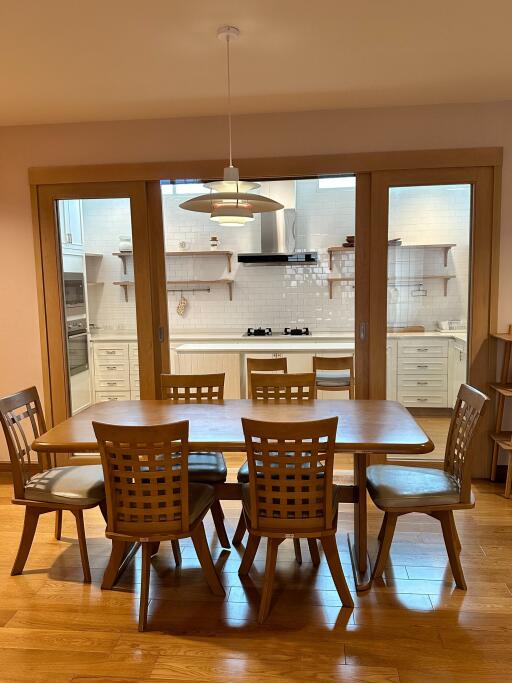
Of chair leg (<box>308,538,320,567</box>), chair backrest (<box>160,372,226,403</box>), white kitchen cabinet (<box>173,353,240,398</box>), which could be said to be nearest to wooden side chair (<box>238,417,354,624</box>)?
chair leg (<box>308,538,320,567</box>)

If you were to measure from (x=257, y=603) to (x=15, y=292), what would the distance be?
10.2ft

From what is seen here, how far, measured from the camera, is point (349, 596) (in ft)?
8.06

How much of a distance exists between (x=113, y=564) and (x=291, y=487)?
1.00 metres

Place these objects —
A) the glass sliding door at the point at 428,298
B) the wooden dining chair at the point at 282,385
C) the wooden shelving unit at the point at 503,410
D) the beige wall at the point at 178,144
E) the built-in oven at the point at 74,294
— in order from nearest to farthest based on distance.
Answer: the wooden dining chair at the point at 282,385
the wooden shelving unit at the point at 503,410
the beige wall at the point at 178,144
the glass sliding door at the point at 428,298
the built-in oven at the point at 74,294

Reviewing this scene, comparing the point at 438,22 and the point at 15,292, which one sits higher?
the point at 438,22

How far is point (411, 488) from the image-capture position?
259cm

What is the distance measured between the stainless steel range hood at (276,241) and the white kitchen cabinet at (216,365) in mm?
1375

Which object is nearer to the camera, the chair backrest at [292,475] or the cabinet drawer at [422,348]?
the chair backrest at [292,475]

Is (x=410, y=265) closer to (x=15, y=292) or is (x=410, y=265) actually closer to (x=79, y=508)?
(x=79, y=508)

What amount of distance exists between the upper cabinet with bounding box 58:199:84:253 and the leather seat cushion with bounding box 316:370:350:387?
2.29 meters

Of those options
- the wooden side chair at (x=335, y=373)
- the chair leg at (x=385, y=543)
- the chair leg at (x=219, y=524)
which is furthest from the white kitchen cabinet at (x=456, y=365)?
the chair leg at (x=219, y=524)

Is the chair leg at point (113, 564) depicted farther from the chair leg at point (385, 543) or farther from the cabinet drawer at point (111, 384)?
the cabinet drawer at point (111, 384)

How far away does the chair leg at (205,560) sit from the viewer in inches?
98.3

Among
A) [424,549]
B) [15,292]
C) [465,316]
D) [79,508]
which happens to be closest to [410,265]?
[465,316]
